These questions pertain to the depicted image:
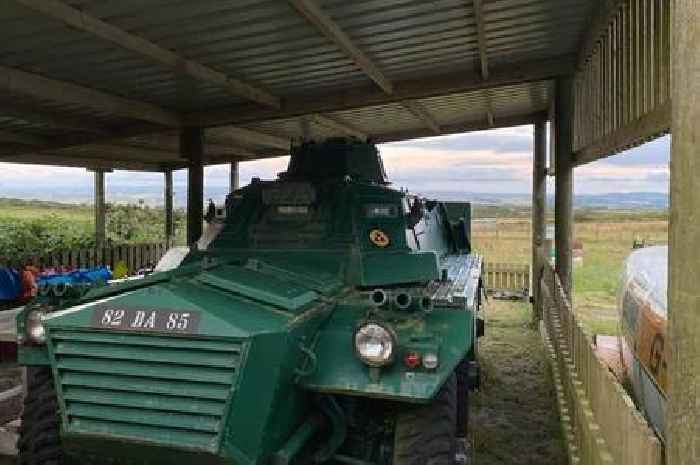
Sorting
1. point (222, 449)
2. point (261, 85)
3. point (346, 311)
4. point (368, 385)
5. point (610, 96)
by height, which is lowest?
point (222, 449)

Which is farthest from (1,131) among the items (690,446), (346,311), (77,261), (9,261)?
(690,446)

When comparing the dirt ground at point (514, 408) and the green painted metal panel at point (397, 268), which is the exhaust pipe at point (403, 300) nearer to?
the green painted metal panel at point (397, 268)

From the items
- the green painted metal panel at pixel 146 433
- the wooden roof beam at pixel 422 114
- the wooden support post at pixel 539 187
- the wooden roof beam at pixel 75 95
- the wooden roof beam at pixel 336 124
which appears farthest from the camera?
the wooden support post at pixel 539 187

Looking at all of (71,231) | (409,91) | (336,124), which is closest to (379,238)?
(409,91)

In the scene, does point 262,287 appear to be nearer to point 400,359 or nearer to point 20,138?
point 400,359

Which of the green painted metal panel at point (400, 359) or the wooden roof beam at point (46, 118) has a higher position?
the wooden roof beam at point (46, 118)

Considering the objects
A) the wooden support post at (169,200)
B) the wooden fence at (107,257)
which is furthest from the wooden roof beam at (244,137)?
the wooden fence at (107,257)

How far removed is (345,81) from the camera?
10.3 meters

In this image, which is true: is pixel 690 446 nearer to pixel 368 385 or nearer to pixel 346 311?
pixel 368 385

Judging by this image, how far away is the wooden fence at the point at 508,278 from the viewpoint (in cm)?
1679

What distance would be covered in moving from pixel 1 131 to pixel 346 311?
10.2 m

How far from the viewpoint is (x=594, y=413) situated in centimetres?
422

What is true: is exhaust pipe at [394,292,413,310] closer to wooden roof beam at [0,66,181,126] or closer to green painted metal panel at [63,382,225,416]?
green painted metal panel at [63,382,225,416]

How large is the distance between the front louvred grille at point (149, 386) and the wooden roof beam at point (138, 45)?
3.43 metres
